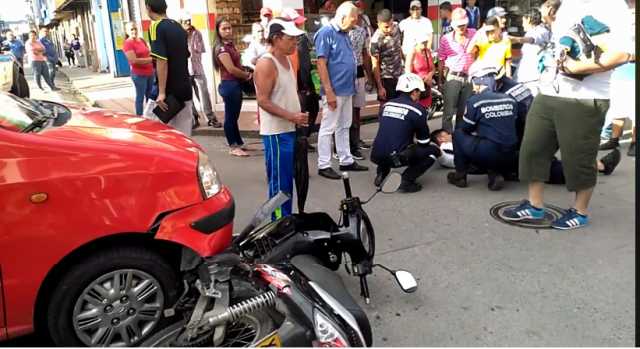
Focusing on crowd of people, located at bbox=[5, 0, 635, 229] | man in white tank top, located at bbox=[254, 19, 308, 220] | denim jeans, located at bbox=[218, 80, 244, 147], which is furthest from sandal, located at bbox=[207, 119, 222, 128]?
man in white tank top, located at bbox=[254, 19, 308, 220]

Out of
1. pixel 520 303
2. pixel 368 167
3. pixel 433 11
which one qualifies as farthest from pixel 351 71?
pixel 433 11

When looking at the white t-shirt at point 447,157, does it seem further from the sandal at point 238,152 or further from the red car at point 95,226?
the red car at point 95,226

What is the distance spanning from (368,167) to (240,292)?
3.98m

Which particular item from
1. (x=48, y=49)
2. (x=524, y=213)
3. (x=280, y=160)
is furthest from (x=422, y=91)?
(x=48, y=49)

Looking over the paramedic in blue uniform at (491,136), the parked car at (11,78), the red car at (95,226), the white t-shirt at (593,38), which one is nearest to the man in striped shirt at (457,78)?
the paramedic in blue uniform at (491,136)

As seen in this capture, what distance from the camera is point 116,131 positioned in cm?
289

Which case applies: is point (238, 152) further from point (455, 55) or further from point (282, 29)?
point (282, 29)

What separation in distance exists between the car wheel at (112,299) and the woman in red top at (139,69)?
5778 mm

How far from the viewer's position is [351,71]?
578 cm

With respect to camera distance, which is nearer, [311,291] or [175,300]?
[311,291]

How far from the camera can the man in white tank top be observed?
385 centimetres

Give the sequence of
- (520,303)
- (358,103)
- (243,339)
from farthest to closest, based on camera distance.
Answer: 1. (358,103)
2. (520,303)
3. (243,339)

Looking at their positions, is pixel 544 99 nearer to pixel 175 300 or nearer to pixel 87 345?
pixel 175 300

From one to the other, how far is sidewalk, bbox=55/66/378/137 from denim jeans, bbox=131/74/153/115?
878mm
